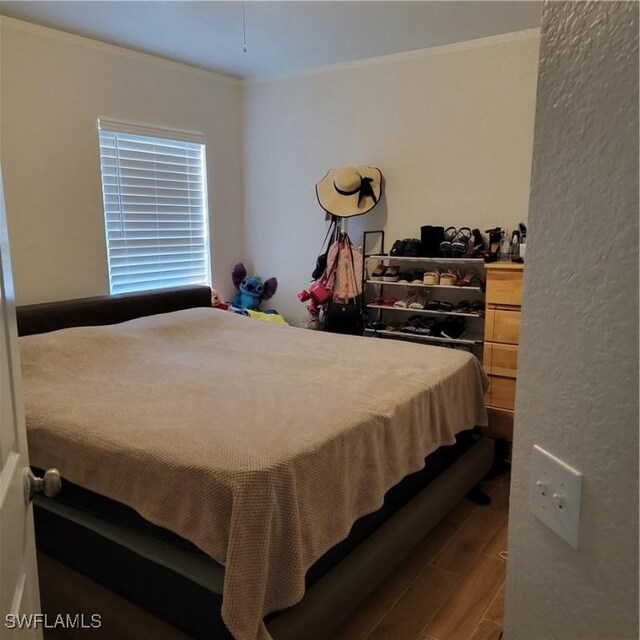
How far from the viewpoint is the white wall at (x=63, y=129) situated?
3.22 meters

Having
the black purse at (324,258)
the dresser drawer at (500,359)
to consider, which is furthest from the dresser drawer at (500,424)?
the black purse at (324,258)

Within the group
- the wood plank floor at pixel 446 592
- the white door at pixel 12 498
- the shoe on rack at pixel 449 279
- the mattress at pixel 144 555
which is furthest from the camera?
the shoe on rack at pixel 449 279

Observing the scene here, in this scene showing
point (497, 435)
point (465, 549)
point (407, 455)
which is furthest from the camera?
point (497, 435)

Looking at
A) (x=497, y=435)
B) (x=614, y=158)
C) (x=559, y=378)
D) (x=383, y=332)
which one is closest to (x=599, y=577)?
(x=559, y=378)

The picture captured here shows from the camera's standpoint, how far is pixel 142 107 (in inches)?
153

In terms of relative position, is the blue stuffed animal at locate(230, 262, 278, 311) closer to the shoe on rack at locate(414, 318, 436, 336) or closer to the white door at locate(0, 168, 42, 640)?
the shoe on rack at locate(414, 318, 436, 336)

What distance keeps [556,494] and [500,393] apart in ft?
8.62

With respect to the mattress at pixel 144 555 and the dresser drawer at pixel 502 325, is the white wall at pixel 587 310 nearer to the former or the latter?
the mattress at pixel 144 555

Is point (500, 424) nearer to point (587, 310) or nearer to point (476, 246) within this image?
point (476, 246)

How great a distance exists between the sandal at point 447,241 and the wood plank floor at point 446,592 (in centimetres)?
167

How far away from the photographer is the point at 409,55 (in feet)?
12.6

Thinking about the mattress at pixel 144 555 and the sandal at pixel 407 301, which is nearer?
the mattress at pixel 144 555

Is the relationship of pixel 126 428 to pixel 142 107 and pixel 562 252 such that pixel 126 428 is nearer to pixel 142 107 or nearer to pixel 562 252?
pixel 562 252

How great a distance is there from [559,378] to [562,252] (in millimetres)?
173
